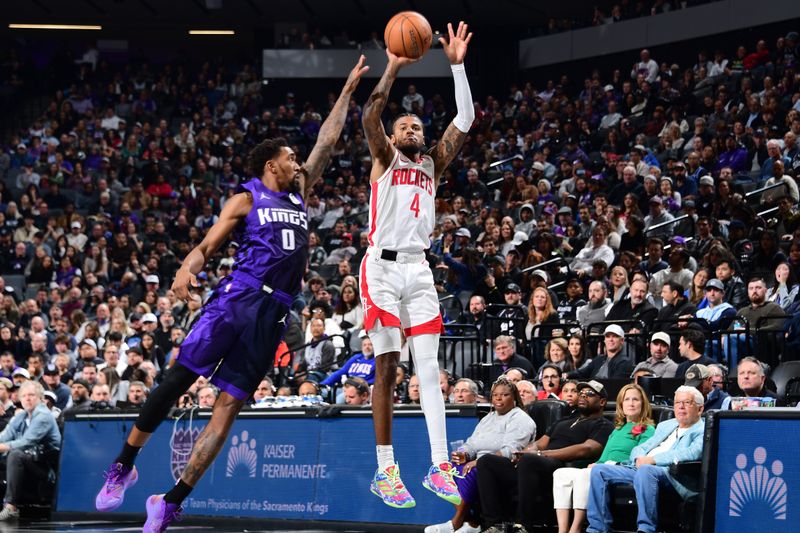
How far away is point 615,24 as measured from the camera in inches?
1034

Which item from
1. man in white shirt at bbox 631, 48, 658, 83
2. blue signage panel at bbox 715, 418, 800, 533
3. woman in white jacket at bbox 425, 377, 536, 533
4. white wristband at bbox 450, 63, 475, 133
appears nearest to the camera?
white wristband at bbox 450, 63, 475, 133

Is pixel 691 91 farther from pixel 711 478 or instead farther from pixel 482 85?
pixel 711 478

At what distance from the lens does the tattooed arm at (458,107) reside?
7117 millimetres

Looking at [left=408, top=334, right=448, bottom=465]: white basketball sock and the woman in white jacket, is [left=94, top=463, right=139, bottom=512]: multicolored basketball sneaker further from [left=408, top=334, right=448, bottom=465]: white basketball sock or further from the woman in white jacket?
the woman in white jacket

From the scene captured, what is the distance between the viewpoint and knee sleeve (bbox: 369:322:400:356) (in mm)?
6996

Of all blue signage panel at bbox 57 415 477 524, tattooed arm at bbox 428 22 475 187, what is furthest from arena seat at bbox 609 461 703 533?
tattooed arm at bbox 428 22 475 187

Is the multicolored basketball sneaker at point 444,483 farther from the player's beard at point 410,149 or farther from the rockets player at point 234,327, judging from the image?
the player's beard at point 410,149

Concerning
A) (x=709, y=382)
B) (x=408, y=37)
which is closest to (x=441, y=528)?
(x=709, y=382)

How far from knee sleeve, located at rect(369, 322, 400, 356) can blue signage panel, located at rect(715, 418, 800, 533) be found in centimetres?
279

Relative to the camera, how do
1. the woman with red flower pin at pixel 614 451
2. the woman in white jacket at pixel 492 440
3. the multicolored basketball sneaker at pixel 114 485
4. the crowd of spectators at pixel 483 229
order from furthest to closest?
the crowd of spectators at pixel 483 229 < the woman in white jacket at pixel 492 440 < the woman with red flower pin at pixel 614 451 < the multicolored basketball sneaker at pixel 114 485

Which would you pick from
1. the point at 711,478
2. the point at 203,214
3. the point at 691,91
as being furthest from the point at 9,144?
the point at 711,478

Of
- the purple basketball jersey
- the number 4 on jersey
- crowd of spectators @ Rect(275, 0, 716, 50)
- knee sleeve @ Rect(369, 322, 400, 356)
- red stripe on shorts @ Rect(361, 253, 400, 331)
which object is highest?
crowd of spectators @ Rect(275, 0, 716, 50)

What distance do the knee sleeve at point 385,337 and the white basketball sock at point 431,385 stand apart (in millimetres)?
127

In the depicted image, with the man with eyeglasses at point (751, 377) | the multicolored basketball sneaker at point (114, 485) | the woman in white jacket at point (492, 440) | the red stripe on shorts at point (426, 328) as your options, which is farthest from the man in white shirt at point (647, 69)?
the multicolored basketball sneaker at point (114, 485)
